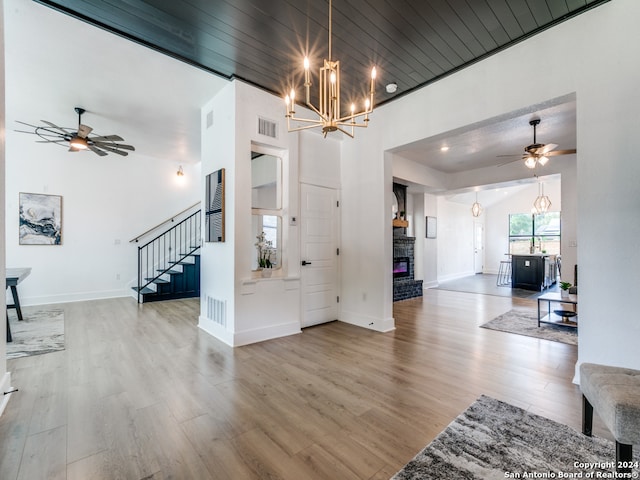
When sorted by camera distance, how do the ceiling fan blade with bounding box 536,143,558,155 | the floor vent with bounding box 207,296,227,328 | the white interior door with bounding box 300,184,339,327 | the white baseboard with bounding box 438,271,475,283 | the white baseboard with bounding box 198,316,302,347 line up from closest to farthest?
the white baseboard with bounding box 198,316,302,347 < the floor vent with bounding box 207,296,227,328 < the ceiling fan blade with bounding box 536,143,558,155 < the white interior door with bounding box 300,184,339,327 < the white baseboard with bounding box 438,271,475,283

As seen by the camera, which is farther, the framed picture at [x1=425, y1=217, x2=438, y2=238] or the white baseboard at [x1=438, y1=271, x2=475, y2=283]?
the white baseboard at [x1=438, y1=271, x2=475, y2=283]

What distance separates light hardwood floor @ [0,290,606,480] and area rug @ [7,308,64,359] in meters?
0.24

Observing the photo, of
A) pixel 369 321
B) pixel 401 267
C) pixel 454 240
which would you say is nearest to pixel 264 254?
pixel 369 321

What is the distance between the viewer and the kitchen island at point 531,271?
324 inches

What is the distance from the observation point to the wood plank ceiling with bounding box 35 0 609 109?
2.62 m

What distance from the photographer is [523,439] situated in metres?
1.92

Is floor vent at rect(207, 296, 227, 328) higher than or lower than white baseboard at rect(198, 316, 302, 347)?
higher

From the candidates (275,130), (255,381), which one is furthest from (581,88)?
(255,381)

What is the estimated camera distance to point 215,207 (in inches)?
163

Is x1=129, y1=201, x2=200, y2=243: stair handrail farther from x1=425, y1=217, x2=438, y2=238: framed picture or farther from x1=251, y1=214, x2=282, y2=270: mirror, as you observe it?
x1=425, y1=217, x2=438, y2=238: framed picture

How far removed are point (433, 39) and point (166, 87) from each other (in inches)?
135

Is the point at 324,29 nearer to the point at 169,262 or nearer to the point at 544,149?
the point at 544,149

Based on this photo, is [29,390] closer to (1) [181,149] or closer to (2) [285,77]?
(2) [285,77]

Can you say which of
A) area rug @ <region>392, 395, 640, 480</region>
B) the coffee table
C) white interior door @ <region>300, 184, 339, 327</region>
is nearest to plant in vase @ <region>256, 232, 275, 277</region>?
white interior door @ <region>300, 184, 339, 327</region>
